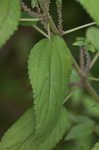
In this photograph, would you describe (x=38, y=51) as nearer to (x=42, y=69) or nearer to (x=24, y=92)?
(x=42, y=69)

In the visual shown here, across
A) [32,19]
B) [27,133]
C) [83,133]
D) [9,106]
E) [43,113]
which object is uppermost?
[32,19]

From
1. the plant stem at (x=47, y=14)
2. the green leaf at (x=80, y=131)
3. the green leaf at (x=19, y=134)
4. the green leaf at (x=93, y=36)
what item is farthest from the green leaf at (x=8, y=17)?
the green leaf at (x=80, y=131)

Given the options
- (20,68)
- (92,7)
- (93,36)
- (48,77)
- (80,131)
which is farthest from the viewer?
(20,68)

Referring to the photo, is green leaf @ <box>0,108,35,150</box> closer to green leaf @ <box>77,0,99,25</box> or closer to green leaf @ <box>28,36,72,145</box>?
green leaf @ <box>28,36,72,145</box>

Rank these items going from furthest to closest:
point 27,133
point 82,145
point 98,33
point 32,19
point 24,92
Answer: point 24,92
point 82,145
point 98,33
point 27,133
point 32,19

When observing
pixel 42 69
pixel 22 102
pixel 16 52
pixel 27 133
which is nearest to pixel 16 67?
pixel 16 52

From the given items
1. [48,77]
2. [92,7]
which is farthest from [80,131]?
[92,7]

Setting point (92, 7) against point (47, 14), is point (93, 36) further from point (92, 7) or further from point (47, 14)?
point (92, 7)
